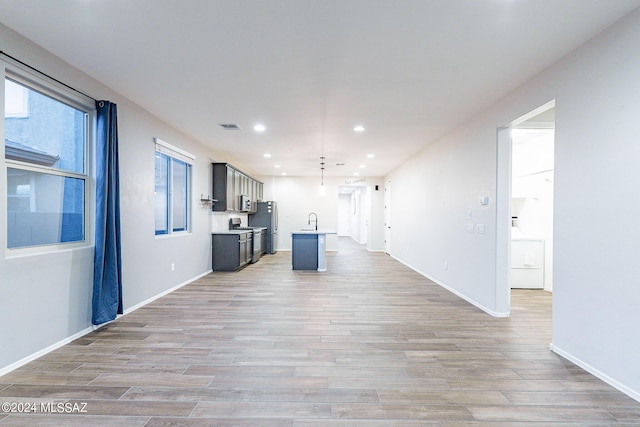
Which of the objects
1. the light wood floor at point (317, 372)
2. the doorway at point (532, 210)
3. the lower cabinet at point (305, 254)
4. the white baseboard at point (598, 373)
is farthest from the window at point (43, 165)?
the doorway at point (532, 210)

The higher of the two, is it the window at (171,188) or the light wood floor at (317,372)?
the window at (171,188)

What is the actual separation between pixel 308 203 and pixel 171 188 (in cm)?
586

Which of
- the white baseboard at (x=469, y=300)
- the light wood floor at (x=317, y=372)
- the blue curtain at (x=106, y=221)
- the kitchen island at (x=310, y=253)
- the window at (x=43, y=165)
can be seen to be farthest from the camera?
the kitchen island at (x=310, y=253)

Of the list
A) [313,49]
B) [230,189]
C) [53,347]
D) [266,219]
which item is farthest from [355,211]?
[53,347]

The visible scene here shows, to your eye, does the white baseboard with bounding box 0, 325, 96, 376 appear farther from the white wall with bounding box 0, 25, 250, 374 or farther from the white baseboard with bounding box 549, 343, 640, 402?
the white baseboard with bounding box 549, 343, 640, 402

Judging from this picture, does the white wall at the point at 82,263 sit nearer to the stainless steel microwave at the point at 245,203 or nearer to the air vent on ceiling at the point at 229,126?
the air vent on ceiling at the point at 229,126

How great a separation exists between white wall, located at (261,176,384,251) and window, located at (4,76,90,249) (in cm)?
733

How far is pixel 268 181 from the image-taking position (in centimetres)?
1045

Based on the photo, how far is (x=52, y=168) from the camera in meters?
2.78

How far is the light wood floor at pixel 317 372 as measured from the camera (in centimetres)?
186

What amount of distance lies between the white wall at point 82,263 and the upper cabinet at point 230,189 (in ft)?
3.78

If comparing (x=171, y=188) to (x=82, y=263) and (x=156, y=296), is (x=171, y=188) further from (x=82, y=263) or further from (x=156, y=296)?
(x=82, y=263)

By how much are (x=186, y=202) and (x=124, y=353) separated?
3.27 metres

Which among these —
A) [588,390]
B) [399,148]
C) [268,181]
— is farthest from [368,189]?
[588,390]
